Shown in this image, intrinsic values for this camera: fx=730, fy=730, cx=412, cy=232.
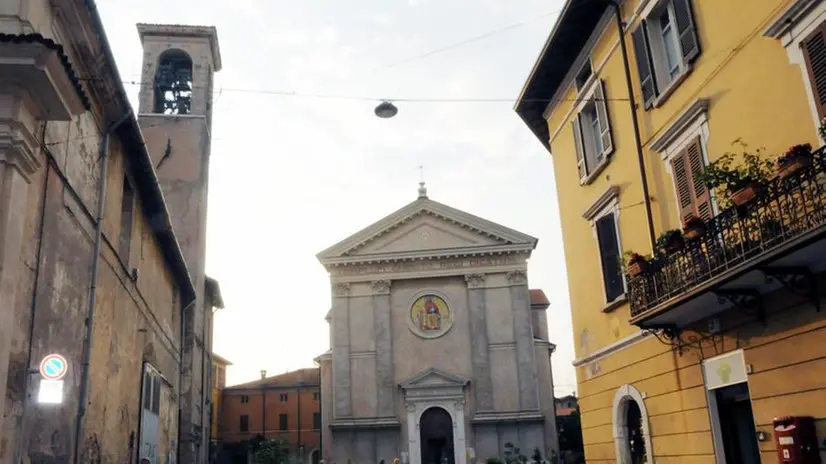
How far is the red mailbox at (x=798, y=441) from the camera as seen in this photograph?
23.4 ft

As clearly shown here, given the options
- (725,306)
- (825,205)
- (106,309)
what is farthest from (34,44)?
(725,306)

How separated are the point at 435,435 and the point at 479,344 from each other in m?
4.85

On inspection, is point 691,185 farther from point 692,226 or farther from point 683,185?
point 692,226

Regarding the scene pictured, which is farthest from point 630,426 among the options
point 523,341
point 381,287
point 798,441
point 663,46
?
point 381,287

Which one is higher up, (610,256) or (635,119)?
(635,119)

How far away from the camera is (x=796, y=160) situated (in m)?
6.67

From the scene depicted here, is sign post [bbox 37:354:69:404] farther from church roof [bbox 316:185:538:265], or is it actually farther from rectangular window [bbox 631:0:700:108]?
church roof [bbox 316:185:538:265]

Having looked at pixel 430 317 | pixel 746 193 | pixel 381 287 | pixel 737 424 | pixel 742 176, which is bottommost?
pixel 737 424

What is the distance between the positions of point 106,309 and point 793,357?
9.31 m

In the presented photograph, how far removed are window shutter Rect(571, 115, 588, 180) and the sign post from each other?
9.58 m

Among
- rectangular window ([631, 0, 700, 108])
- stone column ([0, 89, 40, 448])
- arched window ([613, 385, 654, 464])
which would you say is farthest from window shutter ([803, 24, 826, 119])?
stone column ([0, 89, 40, 448])

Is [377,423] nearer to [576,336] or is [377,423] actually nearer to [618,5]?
[576,336]

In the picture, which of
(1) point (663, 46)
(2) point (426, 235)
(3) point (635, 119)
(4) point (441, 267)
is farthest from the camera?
(2) point (426, 235)

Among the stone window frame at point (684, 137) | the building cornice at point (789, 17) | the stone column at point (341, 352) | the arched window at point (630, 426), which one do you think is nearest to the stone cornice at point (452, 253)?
the stone column at point (341, 352)
